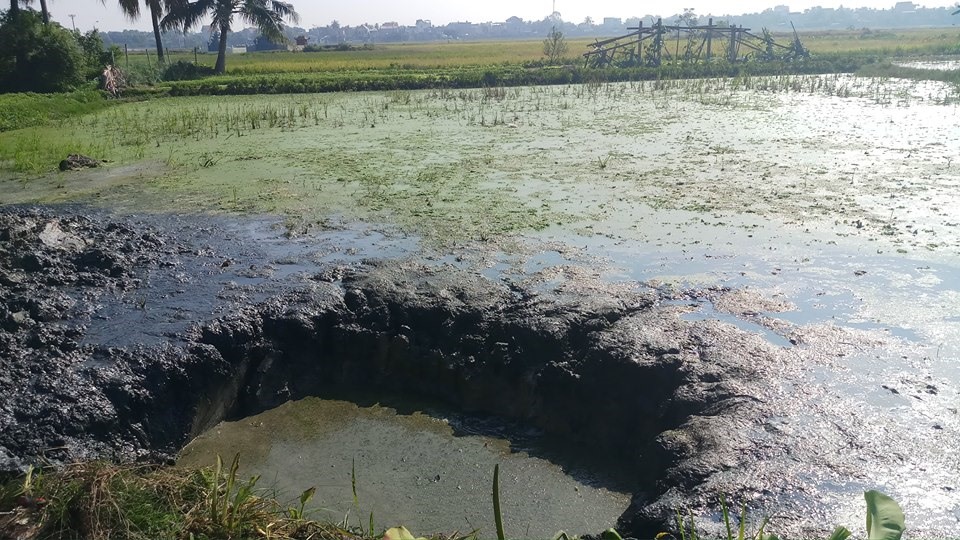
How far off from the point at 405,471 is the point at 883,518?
234cm

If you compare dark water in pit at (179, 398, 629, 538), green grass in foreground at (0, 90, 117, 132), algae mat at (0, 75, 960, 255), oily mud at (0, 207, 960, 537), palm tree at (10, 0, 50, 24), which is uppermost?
palm tree at (10, 0, 50, 24)

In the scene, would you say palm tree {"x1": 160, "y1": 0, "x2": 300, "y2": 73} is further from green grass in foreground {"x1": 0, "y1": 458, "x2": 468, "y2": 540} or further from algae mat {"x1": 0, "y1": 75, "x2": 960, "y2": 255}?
green grass in foreground {"x1": 0, "y1": 458, "x2": 468, "y2": 540}

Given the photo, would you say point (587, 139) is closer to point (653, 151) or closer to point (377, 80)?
point (653, 151)

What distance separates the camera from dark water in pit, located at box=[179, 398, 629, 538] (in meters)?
2.79

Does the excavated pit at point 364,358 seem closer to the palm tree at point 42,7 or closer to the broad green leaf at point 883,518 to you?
the broad green leaf at point 883,518

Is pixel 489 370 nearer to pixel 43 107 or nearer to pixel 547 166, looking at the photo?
pixel 547 166

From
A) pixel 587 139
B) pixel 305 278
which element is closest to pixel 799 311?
pixel 305 278

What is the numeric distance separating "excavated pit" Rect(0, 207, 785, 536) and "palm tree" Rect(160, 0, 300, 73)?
17.4 metres

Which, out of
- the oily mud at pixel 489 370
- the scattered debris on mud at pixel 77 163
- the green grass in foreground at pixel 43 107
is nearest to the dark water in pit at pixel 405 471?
the oily mud at pixel 489 370

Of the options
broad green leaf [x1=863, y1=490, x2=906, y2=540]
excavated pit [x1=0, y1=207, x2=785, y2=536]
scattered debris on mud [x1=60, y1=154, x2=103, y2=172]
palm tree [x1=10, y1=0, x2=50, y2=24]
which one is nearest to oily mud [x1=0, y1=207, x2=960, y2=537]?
excavated pit [x1=0, y1=207, x2=785, y2=536]

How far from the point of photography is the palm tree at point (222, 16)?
800 inches

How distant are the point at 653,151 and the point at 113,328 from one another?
19.3 feet

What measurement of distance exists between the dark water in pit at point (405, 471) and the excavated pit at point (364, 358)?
6.5 inches

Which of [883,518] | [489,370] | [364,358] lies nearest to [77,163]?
[364,358]
